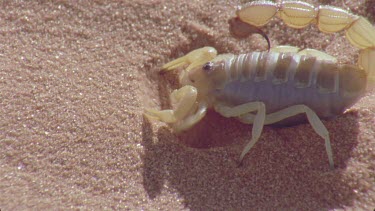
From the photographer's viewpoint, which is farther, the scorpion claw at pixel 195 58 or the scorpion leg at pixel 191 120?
the scorpion claw at pixel 195 58

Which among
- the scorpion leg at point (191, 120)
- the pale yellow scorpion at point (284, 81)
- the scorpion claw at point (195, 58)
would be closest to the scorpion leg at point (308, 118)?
the pale yellow scorpion at point (284, 81)

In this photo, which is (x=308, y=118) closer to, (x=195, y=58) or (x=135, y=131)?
(x=195, y=58)

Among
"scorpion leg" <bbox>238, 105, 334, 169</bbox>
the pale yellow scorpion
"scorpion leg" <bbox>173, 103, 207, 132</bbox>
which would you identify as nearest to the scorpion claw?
the pale yellow scorpion

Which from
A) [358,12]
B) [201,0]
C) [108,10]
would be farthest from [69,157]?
[358,12]

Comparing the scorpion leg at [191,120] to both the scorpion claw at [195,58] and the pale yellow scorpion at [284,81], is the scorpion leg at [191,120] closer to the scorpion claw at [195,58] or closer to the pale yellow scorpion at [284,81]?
the pale yellow scorpion at [284,81]

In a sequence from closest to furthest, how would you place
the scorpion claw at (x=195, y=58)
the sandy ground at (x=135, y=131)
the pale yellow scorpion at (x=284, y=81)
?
the sandy ground at (x=135, y=131) < the pale yellow scorpion at (x=284, y=81) < the scorpion claw at (x=195, y=58)

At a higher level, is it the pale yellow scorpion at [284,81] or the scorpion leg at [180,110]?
the pale yellow scorpion at [284,81]
